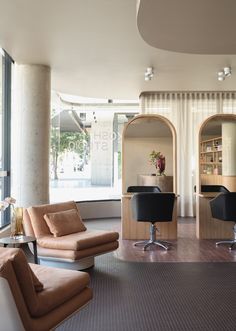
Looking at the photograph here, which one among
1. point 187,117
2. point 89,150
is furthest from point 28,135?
point 187,117

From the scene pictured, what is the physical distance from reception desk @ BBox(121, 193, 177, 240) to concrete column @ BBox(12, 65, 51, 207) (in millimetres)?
1535

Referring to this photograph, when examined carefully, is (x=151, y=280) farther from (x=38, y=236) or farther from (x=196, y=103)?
(x=196, y=103)

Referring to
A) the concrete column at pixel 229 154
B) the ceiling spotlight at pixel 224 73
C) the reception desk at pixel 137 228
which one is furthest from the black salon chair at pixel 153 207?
the ceiling spotlight at pixel 224 73

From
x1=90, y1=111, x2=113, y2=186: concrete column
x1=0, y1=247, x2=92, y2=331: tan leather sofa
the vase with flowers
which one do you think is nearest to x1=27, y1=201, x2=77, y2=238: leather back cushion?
the vase with flowers

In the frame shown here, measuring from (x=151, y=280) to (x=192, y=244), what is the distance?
212cm

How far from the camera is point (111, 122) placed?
9.66 metres

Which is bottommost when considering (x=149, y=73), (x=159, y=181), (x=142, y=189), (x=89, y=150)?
(x=142, y=189)

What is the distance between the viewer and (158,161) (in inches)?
295

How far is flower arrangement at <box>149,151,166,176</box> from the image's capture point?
747cm

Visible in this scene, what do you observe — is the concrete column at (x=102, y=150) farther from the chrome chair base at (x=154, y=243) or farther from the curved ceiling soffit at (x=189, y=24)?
the curved ceiling soffit at (x=189, y=24)

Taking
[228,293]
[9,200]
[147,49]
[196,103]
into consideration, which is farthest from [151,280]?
[196,103]

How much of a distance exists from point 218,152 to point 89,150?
3.70 m

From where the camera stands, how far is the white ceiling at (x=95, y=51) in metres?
4.16

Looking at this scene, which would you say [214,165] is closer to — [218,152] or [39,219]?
[218,152]
